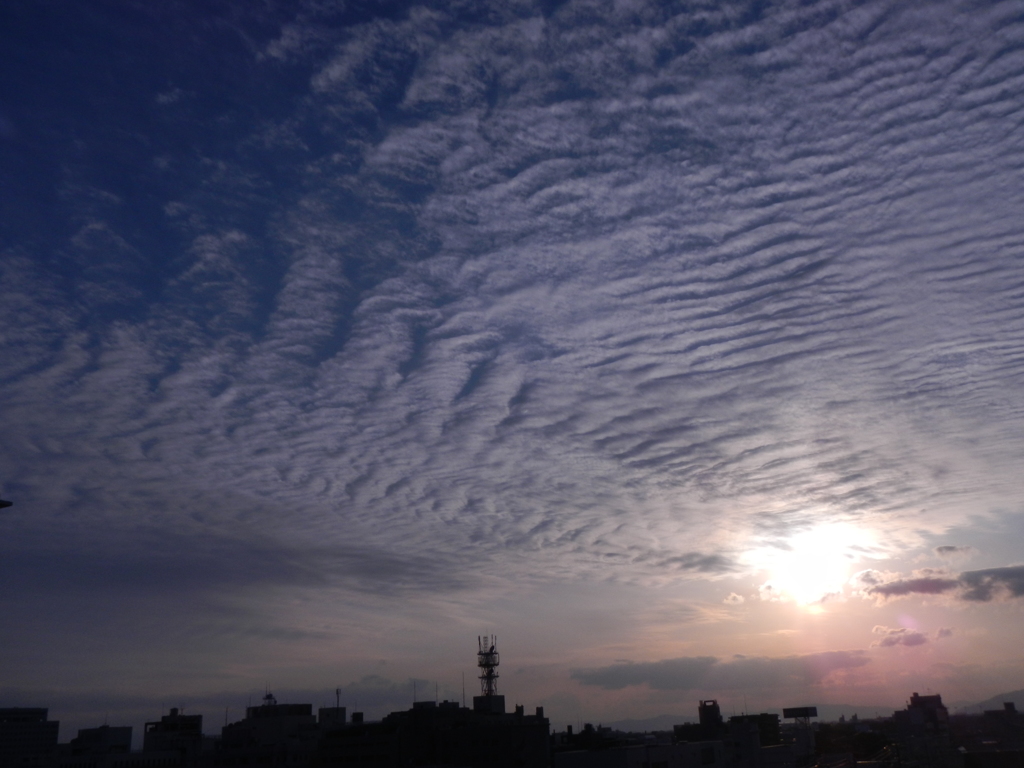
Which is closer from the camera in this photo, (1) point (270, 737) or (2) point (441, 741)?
(2) point (441, 741)

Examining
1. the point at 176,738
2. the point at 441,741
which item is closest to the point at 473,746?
the point at 441,741

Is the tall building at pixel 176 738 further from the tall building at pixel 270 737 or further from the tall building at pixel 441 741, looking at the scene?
the tall building at pixel 441 741

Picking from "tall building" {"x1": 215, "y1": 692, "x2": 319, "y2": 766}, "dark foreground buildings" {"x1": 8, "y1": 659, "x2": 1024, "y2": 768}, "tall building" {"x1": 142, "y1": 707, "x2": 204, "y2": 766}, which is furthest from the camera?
"tall building" {"x1": 142, "y1": 707, "x2": 204, "y2": 766}

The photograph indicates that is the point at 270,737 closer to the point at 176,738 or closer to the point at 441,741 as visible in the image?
the point at 176,738

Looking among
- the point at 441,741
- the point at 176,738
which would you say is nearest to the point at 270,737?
the point at 176,738

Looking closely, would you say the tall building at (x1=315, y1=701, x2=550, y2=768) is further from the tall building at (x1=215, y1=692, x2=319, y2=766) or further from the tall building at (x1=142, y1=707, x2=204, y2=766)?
the tall building at (x1=142, y1=707, x2=204, y2=766)

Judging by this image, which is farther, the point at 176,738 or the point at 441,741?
the point at 176,738

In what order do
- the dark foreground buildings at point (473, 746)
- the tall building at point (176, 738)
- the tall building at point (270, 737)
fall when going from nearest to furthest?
the dark foreground buildings at point (473, 746) → the tall building at point (270, 737) → the tall building at point (176, 738)

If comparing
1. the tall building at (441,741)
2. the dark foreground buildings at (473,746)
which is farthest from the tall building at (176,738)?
the tall building at (441,741)

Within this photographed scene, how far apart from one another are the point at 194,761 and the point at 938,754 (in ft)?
478

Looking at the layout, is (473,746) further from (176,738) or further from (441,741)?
(176,738)

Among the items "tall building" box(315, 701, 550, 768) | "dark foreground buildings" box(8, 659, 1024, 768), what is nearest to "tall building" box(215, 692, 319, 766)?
"dark foreground buildings" box(8, 659, 1024, 768)

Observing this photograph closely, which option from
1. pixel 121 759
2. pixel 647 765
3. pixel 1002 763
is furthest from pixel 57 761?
pixel 1002 763

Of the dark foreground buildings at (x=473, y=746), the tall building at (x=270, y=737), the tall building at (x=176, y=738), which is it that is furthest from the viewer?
the tall building at (x=176, y=738)
